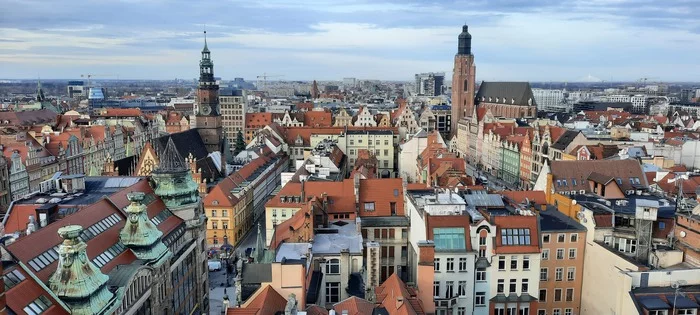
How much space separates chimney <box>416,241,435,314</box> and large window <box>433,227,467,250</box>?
3362 millimetres

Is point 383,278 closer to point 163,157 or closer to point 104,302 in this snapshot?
point 163,157

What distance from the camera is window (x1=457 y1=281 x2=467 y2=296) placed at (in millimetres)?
49312

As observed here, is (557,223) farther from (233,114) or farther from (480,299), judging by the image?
(233,114)

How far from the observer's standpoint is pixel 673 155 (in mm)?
102312

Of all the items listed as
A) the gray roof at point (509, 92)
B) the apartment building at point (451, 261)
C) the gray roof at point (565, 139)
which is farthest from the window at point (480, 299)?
the gray roof at point (509, 92)

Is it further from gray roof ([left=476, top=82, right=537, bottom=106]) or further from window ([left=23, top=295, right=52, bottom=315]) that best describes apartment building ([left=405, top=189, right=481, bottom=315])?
gray roof ([left=476, top=82, right=537, bottom=106])

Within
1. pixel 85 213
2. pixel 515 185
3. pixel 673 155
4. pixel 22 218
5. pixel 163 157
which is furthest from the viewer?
pixel 515 185

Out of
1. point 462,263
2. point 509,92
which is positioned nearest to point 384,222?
point 462,263

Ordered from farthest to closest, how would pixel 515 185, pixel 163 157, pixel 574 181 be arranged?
pixel 515 185
pixel 574 181
pixel 163 157

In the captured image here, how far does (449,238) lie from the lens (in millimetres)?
49406

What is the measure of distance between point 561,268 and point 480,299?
9.35m

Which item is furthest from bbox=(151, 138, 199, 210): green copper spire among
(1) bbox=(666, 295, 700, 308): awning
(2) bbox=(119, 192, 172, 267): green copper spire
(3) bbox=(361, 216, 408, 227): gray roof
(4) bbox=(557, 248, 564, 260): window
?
(1) bbox=(666, 295, 700, 308): awning

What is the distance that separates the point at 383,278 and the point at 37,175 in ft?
246

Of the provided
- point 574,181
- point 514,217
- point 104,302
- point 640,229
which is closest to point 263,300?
point 104,302
